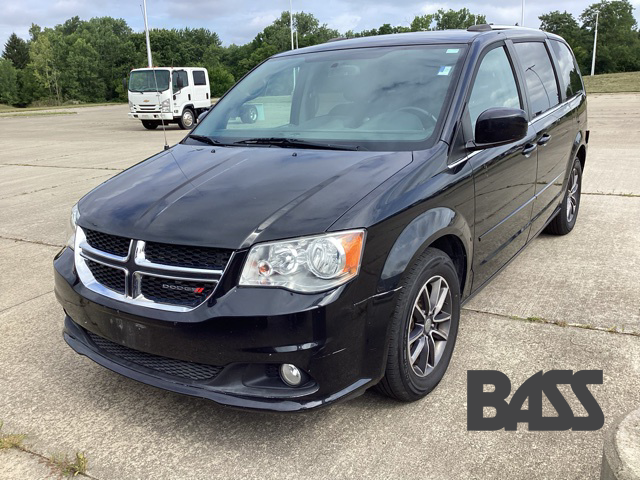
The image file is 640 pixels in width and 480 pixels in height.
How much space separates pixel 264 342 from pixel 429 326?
0.95m

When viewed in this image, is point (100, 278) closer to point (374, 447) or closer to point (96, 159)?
point (374, 447)

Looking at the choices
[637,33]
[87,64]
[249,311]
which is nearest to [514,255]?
[249,311]

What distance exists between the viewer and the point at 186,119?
21109 mm

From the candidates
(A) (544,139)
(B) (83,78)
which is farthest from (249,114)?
(B) (83,78)

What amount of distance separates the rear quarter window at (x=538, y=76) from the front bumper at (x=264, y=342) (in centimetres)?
242

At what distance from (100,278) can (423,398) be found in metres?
1.63

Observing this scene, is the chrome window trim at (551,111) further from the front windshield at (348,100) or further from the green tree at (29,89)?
the green tree at (29,89)

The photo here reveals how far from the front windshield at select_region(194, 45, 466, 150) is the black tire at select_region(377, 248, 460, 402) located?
0.64 metres

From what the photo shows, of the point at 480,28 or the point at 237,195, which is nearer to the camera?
the point at 237,195

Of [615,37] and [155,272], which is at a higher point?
[615,37]

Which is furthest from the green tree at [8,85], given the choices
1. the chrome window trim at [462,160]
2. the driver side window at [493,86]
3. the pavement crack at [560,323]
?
the chrome window trim at [462,160]

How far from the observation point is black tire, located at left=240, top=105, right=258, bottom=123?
374cm

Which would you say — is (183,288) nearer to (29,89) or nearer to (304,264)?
(304,264)

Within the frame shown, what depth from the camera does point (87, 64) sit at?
76625 millimetres
